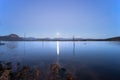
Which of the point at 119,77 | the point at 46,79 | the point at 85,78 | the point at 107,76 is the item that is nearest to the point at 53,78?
the point at 46,79

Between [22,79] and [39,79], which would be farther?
[39,79]

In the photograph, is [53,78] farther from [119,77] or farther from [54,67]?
[119,77]

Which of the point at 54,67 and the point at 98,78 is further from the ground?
the point at 54,67

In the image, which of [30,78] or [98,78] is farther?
[98,78]

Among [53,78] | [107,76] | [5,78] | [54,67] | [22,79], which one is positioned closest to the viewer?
[5,78]

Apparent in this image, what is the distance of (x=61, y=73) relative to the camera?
27.2 meters

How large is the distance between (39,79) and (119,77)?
16737 mm

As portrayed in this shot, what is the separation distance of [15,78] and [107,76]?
19.1m

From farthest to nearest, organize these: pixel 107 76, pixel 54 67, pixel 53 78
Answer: pixel 107 76
pixel 54 67
pixel 53 78

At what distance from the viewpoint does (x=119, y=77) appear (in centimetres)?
2742

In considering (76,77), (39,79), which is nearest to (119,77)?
(76,77)

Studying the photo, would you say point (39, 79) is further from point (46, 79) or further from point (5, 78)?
point (5, 78)

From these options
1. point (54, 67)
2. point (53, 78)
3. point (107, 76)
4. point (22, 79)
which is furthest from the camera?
point (107, 76)

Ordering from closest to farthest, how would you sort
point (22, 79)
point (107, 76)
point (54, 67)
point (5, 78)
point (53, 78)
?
point (5, 78)
point (22, 79)
point (53, 78)
point (54, 67)
point (107, 76)
